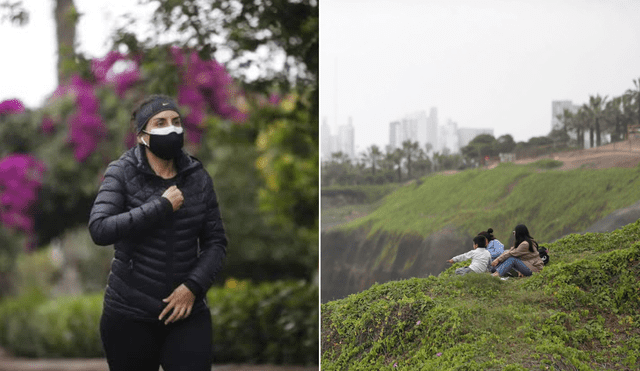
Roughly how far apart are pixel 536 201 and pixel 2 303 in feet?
16.6

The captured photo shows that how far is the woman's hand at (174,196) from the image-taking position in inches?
117

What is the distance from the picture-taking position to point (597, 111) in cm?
394

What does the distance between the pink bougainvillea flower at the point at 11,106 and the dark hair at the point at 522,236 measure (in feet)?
15.0

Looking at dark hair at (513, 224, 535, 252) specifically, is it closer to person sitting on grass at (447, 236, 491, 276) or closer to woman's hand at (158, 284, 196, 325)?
person sitting on grass at (447, 236, 491, 276)

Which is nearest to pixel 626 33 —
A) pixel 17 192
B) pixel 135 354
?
pixel 135 354

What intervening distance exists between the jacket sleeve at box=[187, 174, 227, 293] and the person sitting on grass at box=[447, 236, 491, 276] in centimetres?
184

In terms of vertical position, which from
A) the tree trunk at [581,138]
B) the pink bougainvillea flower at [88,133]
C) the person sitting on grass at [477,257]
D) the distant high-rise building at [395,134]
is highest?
the pink bougainvillea flower at [88,133]

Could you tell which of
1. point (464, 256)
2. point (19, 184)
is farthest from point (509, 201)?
point (19, 184)

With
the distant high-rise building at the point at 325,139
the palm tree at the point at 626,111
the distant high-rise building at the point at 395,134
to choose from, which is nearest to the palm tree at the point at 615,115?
the palm tree at the point at 626,111

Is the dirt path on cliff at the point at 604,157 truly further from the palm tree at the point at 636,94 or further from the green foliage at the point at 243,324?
the green foliage at the point at 243,324

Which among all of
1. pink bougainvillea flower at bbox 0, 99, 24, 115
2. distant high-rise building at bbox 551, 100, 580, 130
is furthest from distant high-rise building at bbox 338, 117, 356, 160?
pink bougainvillea flower at bbox 0, 99, 24, 115

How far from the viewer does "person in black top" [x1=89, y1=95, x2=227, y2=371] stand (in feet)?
9.61

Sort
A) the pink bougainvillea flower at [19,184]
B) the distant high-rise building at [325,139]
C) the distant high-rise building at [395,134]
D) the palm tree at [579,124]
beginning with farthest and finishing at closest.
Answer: the pink bougainvillea flower at [19,184], the distant high-rise building at [325,139], the distant high-rise building at [395,134], the palm tree at [579,124]

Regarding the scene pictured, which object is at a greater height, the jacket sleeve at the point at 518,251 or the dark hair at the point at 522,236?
the dark hair at the point at 522,236
